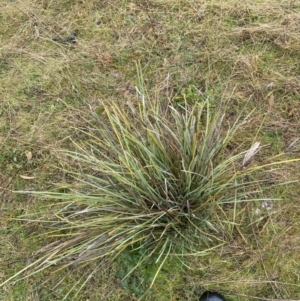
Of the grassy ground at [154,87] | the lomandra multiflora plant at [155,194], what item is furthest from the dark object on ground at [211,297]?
the lomandra multiflora plant at [155,194]

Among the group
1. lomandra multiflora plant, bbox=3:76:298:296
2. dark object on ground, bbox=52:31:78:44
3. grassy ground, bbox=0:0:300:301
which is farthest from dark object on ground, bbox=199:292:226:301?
dark object on ground, bbox=52:31:78:44

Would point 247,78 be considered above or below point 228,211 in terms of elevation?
above

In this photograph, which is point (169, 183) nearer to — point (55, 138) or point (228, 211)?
point (228, 211)

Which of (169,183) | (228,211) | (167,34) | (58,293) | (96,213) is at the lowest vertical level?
(58,293)

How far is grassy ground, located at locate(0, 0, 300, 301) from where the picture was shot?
2178mm

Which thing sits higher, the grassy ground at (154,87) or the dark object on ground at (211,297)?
the grassy ground at (154,87)

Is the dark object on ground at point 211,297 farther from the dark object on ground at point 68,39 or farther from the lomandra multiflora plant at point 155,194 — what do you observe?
the dark object on ground at point 68,39

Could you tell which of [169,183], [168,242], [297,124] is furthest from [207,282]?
[297,124]

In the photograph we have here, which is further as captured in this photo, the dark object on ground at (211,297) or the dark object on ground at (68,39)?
the dark object on ground at (68,39)

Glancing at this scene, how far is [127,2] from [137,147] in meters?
1.24

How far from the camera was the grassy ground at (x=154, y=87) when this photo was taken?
85.7 inches

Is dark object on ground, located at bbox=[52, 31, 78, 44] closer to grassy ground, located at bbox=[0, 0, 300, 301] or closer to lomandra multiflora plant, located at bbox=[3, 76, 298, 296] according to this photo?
grassy ground, located at bbox=[0, 0, 300, 301]

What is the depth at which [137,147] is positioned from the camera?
203cm

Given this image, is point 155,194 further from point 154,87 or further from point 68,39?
point 68,39
